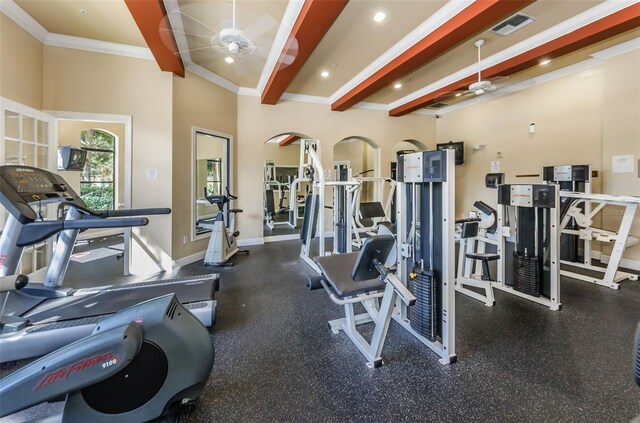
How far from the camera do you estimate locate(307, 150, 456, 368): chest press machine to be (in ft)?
5.86

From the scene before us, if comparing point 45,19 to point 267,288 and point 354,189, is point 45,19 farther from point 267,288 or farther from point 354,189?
point 354,189

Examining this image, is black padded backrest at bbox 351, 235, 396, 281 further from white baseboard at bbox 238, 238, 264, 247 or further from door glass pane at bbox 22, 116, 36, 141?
white baseboard at bbox 238, 238, 264, 247

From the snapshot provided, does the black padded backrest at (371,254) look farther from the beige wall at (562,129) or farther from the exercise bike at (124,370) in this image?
the beige wall at (562,129)

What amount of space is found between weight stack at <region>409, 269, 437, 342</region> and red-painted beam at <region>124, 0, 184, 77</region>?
130 inches

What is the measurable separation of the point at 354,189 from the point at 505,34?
2.87m

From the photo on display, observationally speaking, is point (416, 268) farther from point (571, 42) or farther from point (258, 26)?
point (571, 42)

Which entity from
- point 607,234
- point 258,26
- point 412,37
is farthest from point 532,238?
point 258,26

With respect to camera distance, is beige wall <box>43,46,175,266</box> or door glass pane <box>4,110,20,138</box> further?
beige wall <box>43,46,175,266</box>

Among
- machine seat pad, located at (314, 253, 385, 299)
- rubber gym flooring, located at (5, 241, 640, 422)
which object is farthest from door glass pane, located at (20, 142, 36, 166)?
machine seat pad, located at (314, 253, 385, 299)

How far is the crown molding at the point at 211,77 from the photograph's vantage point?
13.8 ft

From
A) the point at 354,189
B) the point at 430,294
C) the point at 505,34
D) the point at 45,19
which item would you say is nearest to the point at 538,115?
the point at 505,34

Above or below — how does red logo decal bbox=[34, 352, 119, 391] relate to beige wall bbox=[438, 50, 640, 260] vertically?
below

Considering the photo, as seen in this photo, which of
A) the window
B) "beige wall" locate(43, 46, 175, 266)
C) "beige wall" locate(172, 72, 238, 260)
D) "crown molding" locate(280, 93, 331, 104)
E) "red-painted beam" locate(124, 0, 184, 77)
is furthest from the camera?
the window

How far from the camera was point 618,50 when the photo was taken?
3889 mm
